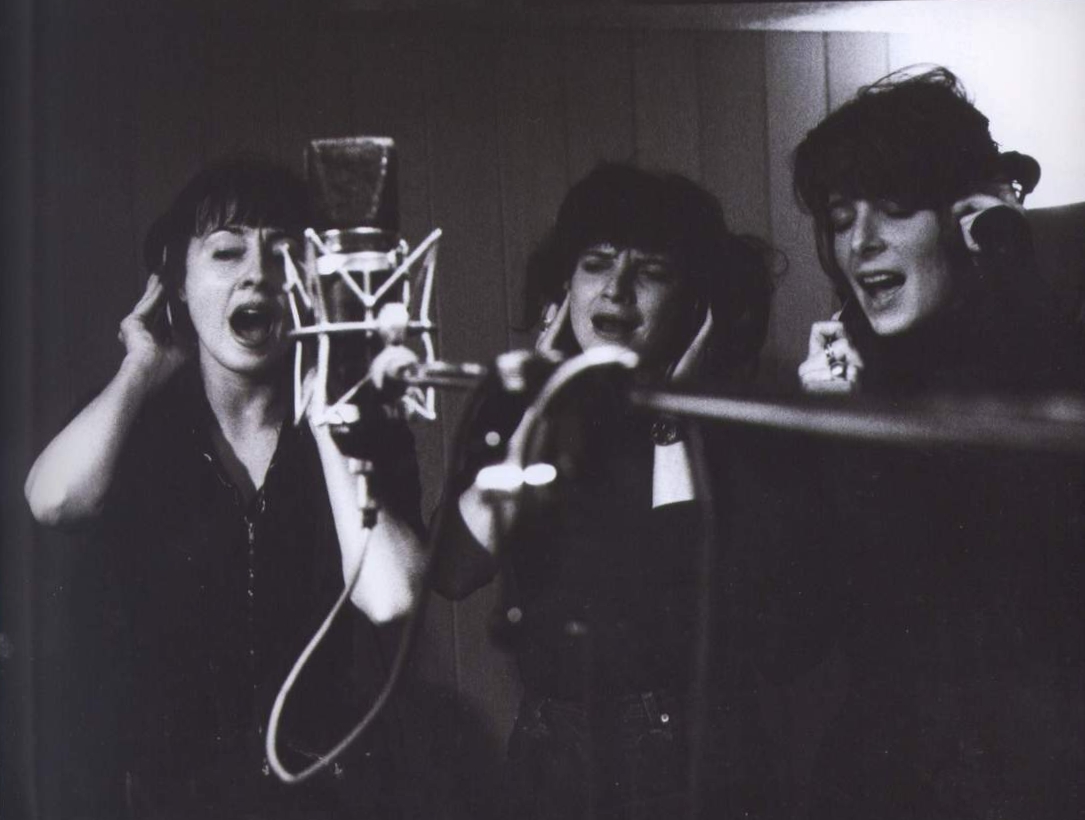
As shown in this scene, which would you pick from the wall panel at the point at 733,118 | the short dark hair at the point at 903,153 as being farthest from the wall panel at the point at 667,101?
the short dark hair at the point at 903,153

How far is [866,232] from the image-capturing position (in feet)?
4.35

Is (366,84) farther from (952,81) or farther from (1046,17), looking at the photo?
(1046,17)

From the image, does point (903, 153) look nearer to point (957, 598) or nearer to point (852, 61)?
point (852, 61)

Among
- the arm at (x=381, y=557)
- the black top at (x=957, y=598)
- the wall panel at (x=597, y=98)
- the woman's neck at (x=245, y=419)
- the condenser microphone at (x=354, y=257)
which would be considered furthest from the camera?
the wall panel at (x=597, y=98)

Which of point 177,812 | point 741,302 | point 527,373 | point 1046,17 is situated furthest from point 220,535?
point 1046,17

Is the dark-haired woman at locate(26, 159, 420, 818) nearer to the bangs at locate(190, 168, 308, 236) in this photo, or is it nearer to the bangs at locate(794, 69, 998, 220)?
the bangs at locate(190, 168, 308, 236)

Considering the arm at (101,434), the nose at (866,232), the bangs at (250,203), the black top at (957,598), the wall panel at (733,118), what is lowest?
the black top at (957,598)

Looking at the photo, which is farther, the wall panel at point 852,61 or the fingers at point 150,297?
the wall panel at point 852,61

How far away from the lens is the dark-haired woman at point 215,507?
49.6 inches

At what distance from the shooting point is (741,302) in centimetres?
142

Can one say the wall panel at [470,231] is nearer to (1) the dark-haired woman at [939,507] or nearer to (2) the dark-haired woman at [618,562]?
(2) the dark-haired woman at [618,562]

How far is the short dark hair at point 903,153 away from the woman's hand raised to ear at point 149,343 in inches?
32.7

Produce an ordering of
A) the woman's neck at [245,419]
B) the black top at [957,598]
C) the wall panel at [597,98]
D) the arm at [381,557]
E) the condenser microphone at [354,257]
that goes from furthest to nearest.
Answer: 1. the wall panel at [597,98]
2. the woman's neck at [245,419]
3. the arm at [381,557]
4. the black top at [957,598]
5. the condenser microphone at [354,257]

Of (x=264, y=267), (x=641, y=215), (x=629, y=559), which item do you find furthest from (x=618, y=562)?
(x=264, y=267)
